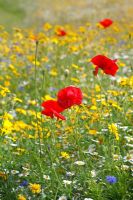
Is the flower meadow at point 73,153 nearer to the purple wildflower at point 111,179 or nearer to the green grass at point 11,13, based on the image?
the purple wildflower at point 111,179

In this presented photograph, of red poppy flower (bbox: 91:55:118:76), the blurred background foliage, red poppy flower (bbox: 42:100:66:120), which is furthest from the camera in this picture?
the blurred background foliage

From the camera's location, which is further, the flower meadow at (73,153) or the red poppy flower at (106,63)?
the red poppy flower at (106,63)

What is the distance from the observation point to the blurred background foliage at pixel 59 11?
56.5ft

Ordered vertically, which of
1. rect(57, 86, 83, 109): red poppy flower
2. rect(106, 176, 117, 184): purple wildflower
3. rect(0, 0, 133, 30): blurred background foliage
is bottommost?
rect(106, 176, 117, 184): purple wildflower

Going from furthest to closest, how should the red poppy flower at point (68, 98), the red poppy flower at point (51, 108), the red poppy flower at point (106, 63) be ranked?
the red poppy flower at point (106, 63) < the red poppy flower at point (51, 108) < the red poppy flower at point (68, 98)

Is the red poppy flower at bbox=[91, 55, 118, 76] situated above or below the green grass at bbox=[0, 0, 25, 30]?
below

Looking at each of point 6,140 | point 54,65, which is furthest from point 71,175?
point 54,65

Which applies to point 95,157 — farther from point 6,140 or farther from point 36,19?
point 36,19

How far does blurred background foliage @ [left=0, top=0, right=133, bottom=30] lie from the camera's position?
17206 mm

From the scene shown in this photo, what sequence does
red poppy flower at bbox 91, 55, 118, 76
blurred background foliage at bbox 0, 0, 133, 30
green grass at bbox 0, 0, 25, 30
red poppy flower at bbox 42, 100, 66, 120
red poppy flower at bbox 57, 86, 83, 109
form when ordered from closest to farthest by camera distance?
red poppy flower at bbox 57, 86, 83, 109
red poppy flower at bbox 42, 100, 66, 120
red poppy flower at bbox 91, 55, 118, 76
blurred background foliage at bbox 0, 0, 133, 30
green grass at bbox 0, 0, 25, 30

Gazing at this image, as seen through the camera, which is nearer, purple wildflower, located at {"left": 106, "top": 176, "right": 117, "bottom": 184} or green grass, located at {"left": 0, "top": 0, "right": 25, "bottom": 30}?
purple wildflower, located at {"left": 106, "top": 176, "right": 117, "bottom": 184}

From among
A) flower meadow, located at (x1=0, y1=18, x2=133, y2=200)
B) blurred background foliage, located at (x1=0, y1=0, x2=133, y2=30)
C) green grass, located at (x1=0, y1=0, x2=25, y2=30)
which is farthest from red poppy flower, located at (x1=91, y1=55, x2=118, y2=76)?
green grass, located at (x1=0, y1=0, x2=25, y2=30)

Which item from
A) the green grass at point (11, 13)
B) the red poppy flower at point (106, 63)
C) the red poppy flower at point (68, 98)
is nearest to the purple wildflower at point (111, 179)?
the red poppy flower at point (68, 98)

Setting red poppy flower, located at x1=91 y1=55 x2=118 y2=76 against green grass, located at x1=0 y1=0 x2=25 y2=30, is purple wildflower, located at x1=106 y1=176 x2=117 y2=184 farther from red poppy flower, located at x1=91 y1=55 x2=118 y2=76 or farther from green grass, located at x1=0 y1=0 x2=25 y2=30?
green grass, located at x1=0 y1=0 x2=25 y2=30
